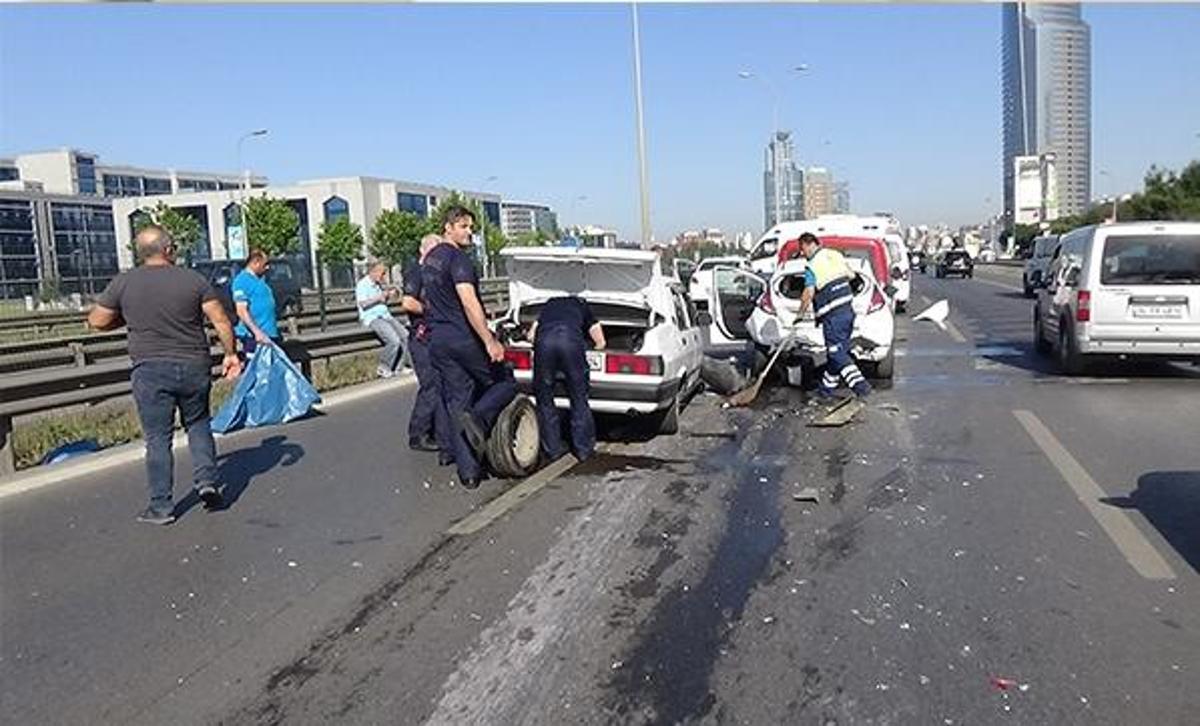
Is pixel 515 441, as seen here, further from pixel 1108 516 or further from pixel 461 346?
pixel 1108 516

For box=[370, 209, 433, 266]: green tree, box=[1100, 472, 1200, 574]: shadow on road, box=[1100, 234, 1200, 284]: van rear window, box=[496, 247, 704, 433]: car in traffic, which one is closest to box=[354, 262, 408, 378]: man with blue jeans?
box=[496, 247, 704, 433]: car in traffic

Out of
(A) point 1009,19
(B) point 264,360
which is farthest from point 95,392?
(A) point 1009,19

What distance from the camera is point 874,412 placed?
977 cm

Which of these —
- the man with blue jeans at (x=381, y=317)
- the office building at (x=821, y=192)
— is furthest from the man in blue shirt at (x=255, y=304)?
the office building at (x=821, y=192)

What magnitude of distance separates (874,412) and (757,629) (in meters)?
5.91

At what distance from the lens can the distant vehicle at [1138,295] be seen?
36.4 feet

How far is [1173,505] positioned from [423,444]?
549 cm

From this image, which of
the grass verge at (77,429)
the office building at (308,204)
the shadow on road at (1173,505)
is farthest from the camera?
the office building at (308,204)

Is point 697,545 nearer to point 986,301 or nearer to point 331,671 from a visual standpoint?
point 331,671

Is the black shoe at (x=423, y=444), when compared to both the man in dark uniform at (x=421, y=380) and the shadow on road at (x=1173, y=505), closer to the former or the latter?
the man in dark uniform at (x=421, y=380)

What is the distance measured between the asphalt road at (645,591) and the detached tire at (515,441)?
0.26 m

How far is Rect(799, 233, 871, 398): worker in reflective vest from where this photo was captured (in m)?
10.3

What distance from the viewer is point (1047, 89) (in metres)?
122

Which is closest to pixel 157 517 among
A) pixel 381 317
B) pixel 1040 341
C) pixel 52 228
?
pixel 381 317
